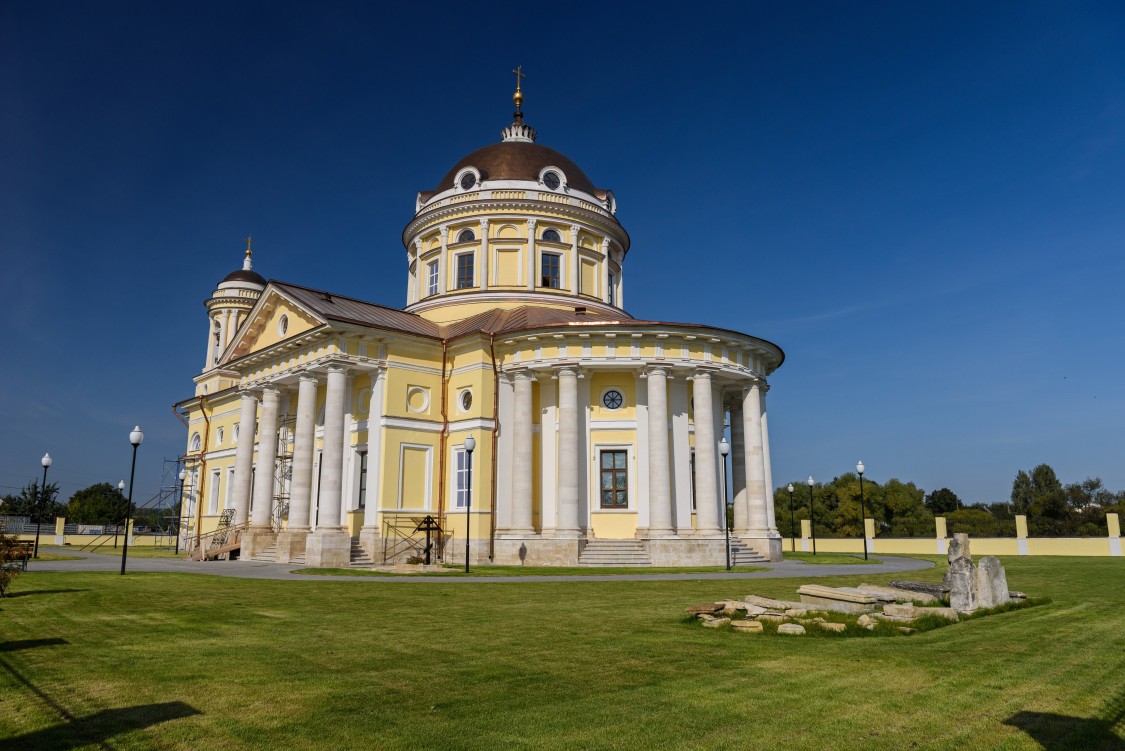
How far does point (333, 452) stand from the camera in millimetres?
28203

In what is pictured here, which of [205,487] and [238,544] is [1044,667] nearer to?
[238,544]

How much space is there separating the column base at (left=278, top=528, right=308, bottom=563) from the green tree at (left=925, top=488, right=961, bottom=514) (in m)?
84.6

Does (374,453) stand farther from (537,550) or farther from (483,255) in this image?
(483,255)

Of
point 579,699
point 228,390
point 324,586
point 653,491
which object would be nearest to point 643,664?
point 579,699

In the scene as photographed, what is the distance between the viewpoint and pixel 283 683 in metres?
7.24

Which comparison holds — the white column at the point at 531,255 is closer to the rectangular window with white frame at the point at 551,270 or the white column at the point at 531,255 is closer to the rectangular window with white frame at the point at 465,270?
the rectangular window with white frame at the point at 551,270

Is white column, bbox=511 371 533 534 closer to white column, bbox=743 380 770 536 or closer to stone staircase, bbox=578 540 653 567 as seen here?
stone staircase, bbox=578 540 653 567

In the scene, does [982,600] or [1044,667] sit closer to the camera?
[1044,667]

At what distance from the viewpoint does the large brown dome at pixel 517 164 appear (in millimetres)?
38375

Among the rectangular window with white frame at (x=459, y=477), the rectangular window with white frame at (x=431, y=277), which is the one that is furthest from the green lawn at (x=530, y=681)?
the rectangular window with white frame at (x=431, y=277)

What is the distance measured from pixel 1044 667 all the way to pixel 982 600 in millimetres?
5010

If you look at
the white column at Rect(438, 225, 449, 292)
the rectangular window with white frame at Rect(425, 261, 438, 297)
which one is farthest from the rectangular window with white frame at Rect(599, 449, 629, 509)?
the rectangular window with white frame at Rect(425, 261, 438, 297)

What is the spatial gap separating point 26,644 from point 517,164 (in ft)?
108

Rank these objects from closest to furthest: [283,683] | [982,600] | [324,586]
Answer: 1. [283,683]
2. [982,600]
3. [324,586]
